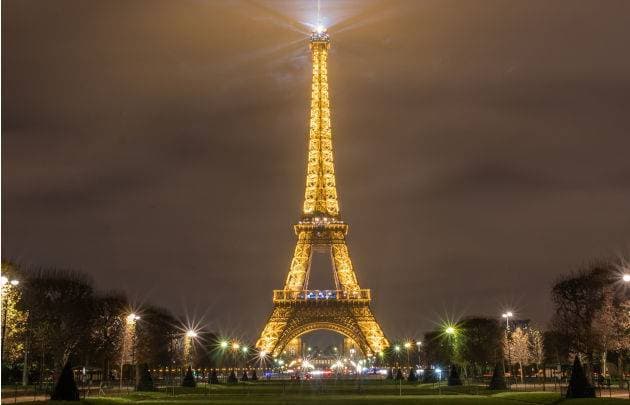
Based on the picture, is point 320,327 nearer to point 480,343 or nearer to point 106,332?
point 480,343

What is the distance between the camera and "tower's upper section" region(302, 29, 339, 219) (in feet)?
388

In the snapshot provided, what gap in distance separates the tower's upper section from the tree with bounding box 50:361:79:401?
267 ft

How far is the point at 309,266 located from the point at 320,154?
17.9 meters

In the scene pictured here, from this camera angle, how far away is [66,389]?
37.3 m

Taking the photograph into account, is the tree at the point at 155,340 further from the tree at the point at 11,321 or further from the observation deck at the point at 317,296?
the tree at the point at 11,321

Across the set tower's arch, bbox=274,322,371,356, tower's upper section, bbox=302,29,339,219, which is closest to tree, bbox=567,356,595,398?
tower's arch, bbox=274,322,371,356

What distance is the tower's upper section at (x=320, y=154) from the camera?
118 metres

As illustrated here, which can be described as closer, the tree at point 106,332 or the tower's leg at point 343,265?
the tree at point 106,332

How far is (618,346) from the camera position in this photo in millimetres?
63281

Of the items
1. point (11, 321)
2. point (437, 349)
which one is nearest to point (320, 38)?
point (437, 349)

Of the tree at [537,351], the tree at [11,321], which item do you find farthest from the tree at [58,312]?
the tree at [537,351]

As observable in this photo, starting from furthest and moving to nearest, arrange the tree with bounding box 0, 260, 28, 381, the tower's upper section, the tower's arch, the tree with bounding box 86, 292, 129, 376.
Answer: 1. the tower's upper section
2. the tower's arch
3. the tree with bounding box 86, 292, 129, 376
4. the tree with bounding box 0, 260, 28, 381

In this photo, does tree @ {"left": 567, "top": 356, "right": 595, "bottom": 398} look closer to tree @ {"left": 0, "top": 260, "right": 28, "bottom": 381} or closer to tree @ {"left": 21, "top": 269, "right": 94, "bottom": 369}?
tree @ {"left": 0, "top": 260, "right": 28, "bottom": 381}

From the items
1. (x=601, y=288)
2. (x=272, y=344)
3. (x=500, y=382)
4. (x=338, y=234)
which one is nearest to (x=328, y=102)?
(x=338, y=234)
